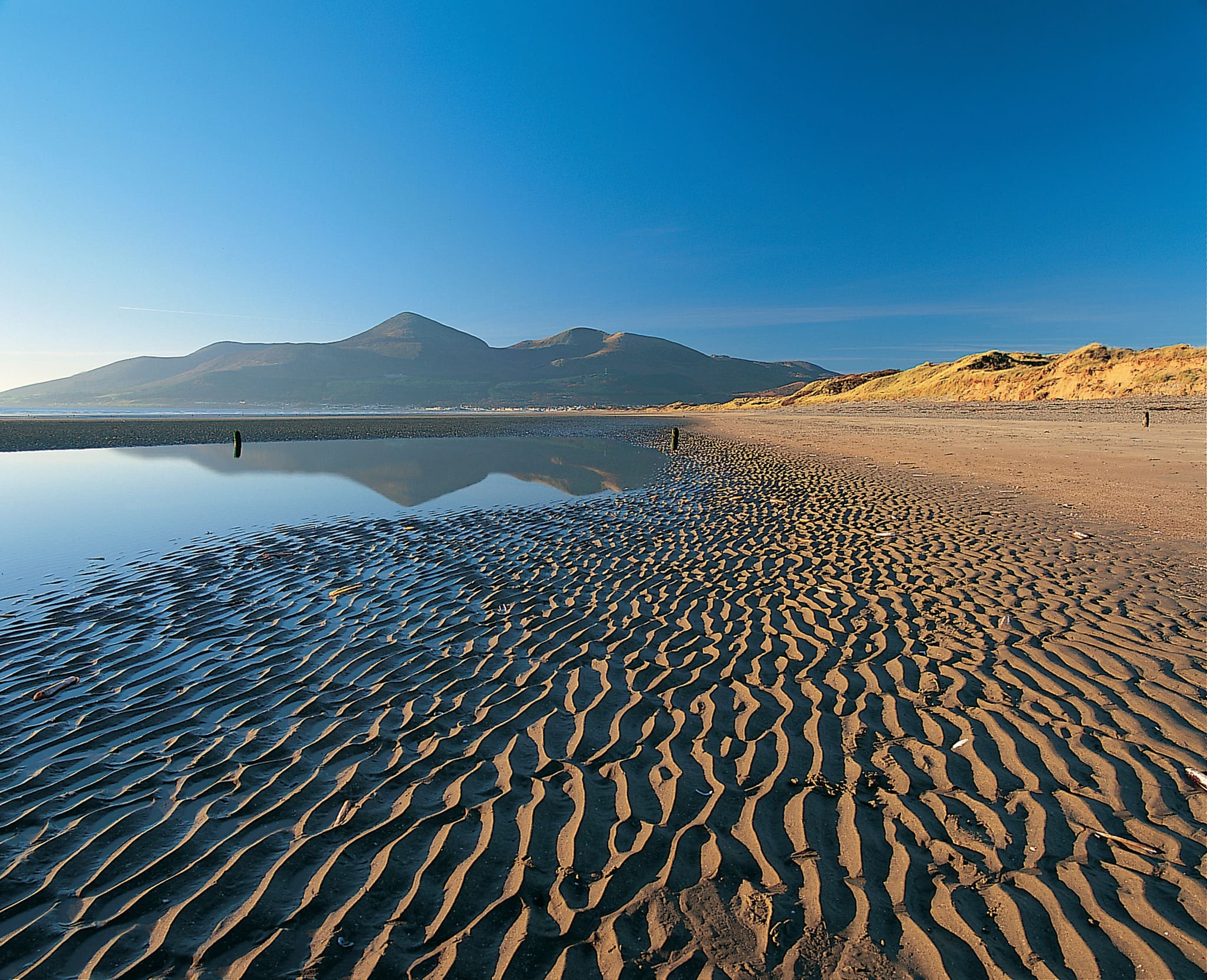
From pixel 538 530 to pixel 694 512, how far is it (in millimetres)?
3988

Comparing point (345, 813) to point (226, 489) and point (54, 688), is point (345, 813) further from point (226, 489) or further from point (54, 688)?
point (226, 489)

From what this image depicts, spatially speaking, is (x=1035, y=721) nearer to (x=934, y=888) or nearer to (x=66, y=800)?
(x=934, y=888)

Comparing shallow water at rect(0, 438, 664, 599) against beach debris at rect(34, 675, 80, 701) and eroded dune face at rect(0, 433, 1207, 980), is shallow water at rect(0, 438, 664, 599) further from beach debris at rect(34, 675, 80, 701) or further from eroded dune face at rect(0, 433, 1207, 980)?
beach debris at rect(34, 675, 80, 701)

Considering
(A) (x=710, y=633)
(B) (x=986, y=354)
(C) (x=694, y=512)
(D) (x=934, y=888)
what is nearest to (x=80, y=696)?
(A) (x=710, y=633)

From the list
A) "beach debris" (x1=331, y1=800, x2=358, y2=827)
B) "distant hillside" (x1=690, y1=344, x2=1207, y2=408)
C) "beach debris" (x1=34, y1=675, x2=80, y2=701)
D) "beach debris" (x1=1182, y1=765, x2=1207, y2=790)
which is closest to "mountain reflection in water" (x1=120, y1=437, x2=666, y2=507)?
"beach debris" (x1=34, y1=675, x2=80, y2=701)

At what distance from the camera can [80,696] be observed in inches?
213

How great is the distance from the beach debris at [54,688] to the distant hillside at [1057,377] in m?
57.8

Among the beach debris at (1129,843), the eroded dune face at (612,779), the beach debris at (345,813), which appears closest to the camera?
the eroded dune face at (612,779)

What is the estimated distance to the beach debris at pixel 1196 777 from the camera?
158 inches

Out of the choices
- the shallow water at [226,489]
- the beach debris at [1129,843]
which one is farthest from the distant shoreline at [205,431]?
the beach debris at [1129,843]

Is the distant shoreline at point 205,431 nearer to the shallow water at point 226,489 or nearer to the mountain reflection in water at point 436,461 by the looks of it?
the mountain reflection in water at point 436,461

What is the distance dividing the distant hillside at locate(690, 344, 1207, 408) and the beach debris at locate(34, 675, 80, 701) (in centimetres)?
5781

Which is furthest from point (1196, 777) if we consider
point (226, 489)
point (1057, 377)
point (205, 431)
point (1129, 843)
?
point (1057, 377)

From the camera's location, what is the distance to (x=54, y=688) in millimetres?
5555
